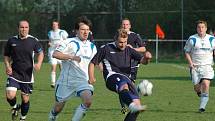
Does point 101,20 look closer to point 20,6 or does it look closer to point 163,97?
point 20,6

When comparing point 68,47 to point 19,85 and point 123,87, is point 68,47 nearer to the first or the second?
point 123,87

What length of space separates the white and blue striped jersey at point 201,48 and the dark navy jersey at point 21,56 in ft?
12.0

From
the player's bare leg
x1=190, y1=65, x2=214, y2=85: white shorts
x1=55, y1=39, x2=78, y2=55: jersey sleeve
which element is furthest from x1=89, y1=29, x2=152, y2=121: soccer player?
x1=190, y1=65, x2=214, y2=85: white shorts

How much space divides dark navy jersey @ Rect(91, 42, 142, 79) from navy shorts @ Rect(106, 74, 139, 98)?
13cm

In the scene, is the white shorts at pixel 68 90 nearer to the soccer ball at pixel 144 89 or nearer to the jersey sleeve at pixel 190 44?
the soccer ball at pixel 144 89

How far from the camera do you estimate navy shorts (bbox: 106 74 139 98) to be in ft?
33.0

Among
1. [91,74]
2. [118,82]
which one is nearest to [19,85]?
[91,74]

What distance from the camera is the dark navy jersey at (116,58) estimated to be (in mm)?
10336

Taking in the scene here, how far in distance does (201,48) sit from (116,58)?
3743 mm

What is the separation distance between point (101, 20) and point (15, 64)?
111 ft

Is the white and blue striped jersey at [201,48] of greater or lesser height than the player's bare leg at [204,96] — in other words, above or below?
above

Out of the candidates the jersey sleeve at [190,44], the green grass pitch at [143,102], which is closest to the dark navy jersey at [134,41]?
the jersey sleeve at [190,44]

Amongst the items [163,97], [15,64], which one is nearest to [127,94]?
[15,64]

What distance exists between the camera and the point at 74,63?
10.3 m
